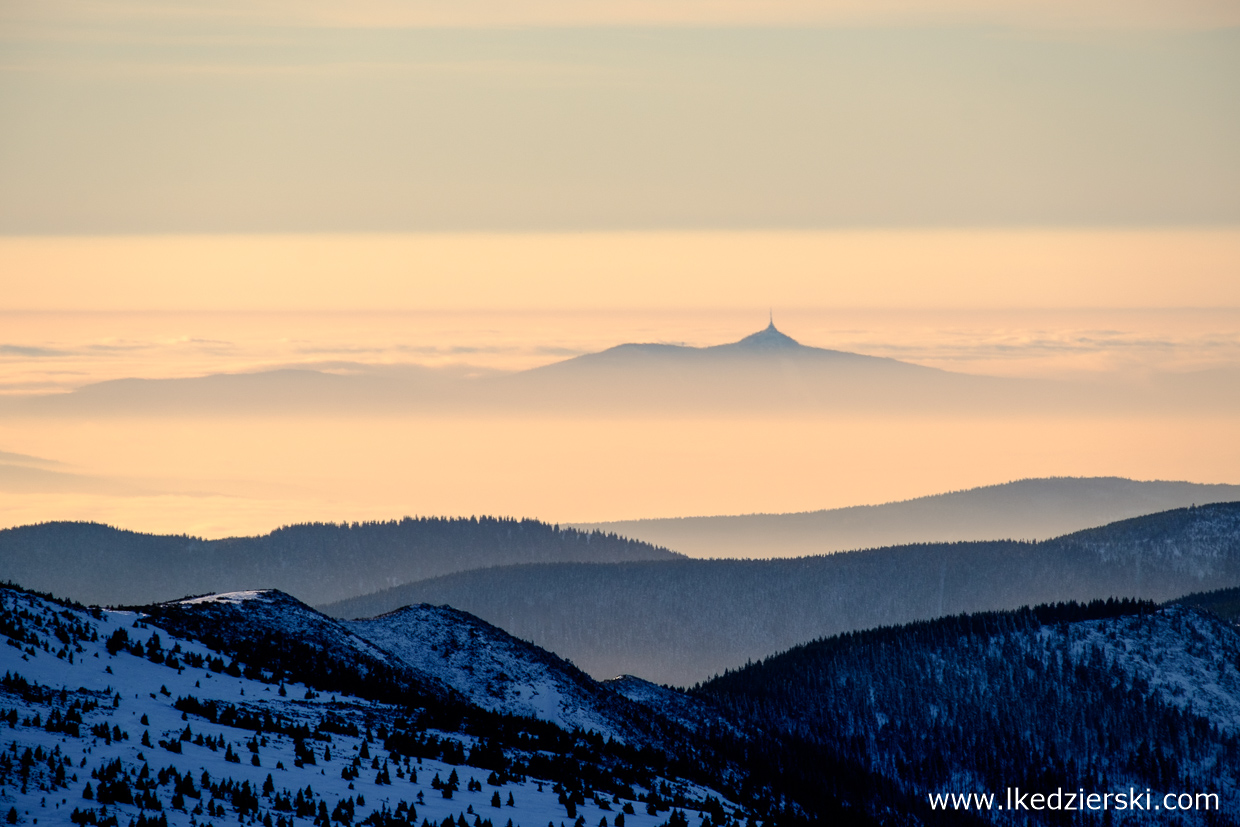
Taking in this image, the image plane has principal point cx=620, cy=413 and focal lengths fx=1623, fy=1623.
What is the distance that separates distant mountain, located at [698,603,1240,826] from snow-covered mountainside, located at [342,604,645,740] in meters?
37.5

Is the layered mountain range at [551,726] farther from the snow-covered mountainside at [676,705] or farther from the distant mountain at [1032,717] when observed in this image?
the snow-covered mountainside at [676,705]

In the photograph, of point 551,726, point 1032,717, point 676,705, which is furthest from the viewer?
point 1032,717

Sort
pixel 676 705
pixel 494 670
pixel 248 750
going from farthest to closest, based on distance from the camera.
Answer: pixel 676 705
pixel 494 670
pixel 248 750

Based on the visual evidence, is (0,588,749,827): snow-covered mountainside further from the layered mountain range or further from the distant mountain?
the distant mountain

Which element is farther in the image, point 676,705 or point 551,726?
point 676,705

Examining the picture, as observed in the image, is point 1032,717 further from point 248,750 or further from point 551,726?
point 248,750

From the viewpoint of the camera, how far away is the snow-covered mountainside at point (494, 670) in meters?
113

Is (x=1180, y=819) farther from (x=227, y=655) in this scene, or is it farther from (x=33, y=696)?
(x=33, y=696)

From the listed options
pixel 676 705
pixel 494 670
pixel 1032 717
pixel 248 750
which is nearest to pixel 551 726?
pixel 494 670

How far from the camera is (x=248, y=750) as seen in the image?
69750 mm

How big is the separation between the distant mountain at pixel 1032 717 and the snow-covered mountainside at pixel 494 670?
3753 centimetres

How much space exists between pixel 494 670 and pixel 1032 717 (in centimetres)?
8985

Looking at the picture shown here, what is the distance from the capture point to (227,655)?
9219cm

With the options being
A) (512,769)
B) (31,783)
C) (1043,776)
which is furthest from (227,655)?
(1043,776)
